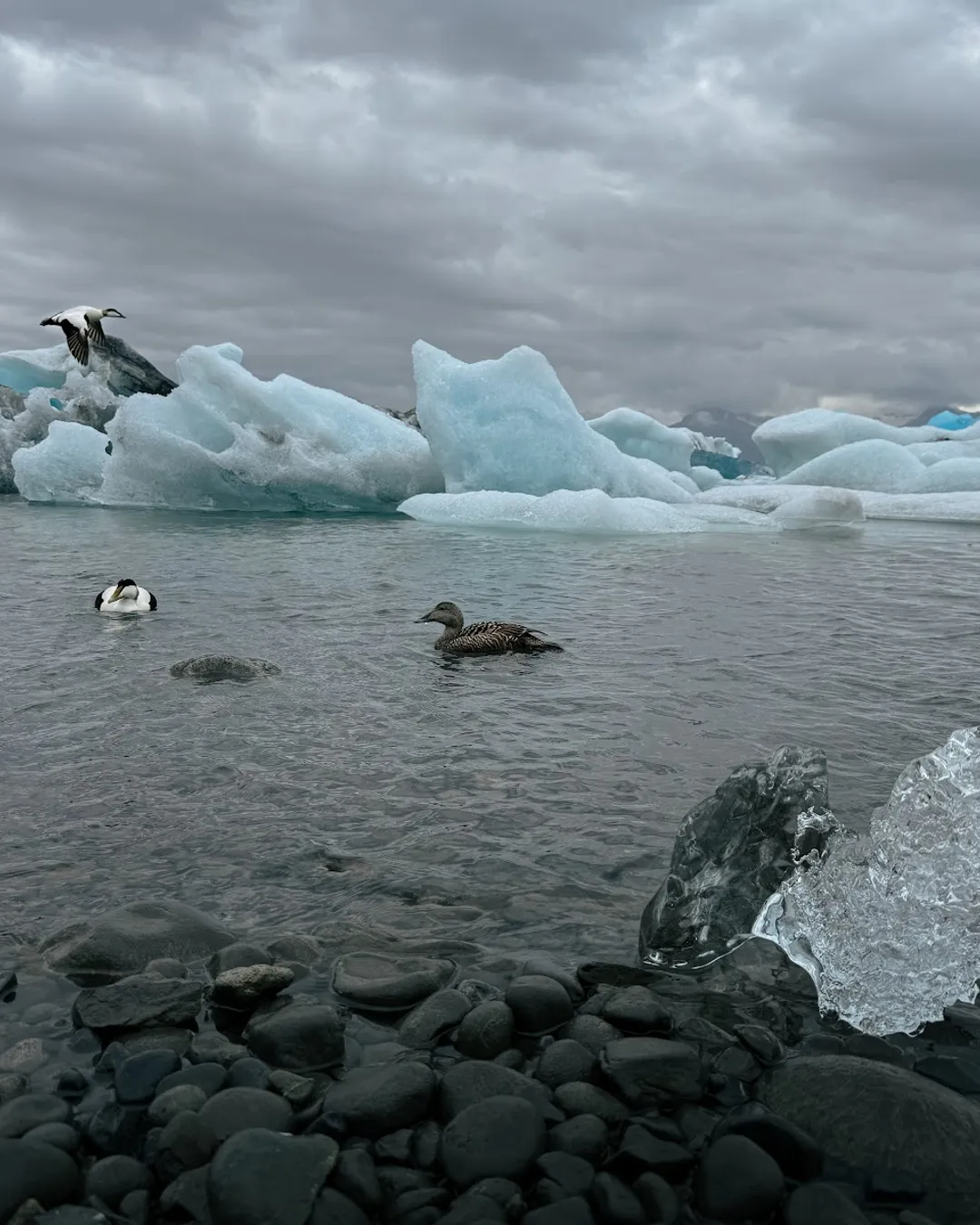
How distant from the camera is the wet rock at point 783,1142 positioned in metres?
2.37

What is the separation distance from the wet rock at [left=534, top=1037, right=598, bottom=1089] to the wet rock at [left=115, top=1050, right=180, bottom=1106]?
0.94 m

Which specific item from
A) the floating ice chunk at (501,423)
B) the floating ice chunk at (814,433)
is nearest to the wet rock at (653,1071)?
the floating ice chunk at (501,423)

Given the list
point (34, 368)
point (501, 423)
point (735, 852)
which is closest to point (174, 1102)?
point (735, 852)

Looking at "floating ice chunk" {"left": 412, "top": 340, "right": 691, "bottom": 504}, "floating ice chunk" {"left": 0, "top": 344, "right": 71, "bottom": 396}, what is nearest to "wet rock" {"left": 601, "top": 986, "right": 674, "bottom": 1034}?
"floating ice chunk" {"left": 412, "top": 340, "right": 691, "bottom": 504}

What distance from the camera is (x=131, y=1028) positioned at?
9.41ft

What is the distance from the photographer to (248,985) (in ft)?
9.86

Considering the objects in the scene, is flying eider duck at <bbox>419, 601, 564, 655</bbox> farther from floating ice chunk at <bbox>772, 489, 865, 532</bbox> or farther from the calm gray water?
floating ice chunk at <bbox>772, 489, 865, 532</bbox>

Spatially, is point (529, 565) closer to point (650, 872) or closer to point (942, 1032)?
point (650, 872)

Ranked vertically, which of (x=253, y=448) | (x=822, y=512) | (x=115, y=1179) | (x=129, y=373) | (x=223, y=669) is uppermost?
(x=129, y=373)

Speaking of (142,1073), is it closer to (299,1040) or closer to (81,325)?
(299,1040)

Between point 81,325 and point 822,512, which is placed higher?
point 81,325

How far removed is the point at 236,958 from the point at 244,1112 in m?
0.78

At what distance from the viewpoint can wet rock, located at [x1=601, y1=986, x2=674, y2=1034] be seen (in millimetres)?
2887

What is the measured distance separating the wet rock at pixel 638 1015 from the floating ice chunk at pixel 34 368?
42.2 metres
